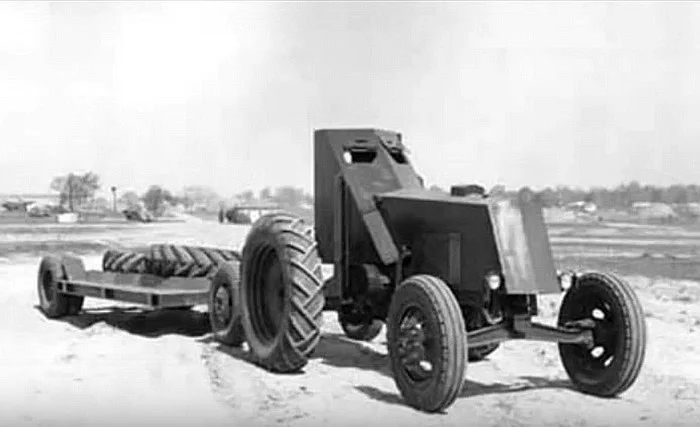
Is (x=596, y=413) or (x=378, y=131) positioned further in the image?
(x=378, y=131)

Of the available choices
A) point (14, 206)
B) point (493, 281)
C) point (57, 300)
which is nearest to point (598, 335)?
point (493, 281)

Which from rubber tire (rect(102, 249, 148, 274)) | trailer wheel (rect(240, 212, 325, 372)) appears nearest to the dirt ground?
trailer wheel (rect(240, 212, 325, 372))

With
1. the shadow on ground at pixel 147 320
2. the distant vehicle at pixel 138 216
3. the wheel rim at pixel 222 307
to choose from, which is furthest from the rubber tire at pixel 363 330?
the distant vehicle at pixel 138 216

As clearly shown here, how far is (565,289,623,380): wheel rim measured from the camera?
902cm

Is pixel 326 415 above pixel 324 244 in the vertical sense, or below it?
below

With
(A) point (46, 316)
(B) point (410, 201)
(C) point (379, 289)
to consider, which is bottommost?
(A) point (46, 316)

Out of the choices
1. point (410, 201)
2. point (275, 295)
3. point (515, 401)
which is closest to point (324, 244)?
point (275, 295)

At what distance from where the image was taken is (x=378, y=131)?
1095 cm

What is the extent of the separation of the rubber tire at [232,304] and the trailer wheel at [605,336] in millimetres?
3595

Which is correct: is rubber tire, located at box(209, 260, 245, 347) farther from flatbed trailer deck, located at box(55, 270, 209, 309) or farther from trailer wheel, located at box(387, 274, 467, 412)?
trailer wheel, located at box(387, 274, 467, 412)

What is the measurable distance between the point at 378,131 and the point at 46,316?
638 cm

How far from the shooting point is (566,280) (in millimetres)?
9078

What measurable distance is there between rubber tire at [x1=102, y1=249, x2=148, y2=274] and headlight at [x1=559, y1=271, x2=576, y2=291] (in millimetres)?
6676

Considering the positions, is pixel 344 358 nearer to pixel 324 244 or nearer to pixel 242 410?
pixel 324 244
